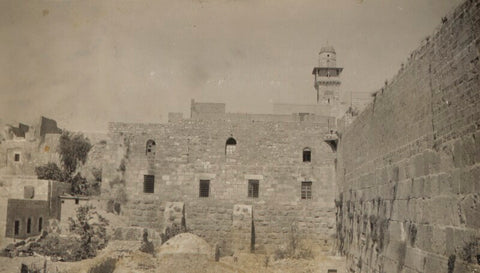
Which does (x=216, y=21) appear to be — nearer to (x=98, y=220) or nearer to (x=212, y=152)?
(x=212, y=152)

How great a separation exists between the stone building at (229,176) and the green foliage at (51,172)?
12133mm

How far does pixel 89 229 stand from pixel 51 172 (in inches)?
570

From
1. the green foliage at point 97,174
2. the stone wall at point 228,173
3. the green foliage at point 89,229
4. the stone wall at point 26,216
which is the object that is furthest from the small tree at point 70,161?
the stone wall at point 228,173

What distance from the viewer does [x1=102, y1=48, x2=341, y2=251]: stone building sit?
18.7m

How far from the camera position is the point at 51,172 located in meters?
30.7

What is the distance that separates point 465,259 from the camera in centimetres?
539

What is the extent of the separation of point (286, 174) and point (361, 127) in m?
6.61

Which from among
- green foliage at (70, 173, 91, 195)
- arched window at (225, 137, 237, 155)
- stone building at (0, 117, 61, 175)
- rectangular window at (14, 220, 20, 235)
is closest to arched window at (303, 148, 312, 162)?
arched window at (225, 137, 237, 155)

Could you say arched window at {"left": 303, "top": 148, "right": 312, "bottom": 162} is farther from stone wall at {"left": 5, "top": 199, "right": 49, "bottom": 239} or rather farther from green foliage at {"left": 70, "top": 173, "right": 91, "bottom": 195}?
green foliage at {"left": 70, "top": 173, "right": 91, "bottom": 195}

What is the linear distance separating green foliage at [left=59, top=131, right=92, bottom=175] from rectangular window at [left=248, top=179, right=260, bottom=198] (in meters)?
17.4

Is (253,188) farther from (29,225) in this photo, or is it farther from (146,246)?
(29,225)

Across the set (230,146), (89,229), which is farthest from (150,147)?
(89,229)

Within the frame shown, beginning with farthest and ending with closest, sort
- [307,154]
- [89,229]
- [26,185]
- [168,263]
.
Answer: [26,185]
[307,154]
[89,229]
[168,263]

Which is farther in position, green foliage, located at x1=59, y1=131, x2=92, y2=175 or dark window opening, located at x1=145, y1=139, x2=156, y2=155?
green foliage, located at x1=59, y1=131, x2=92, y2=175
